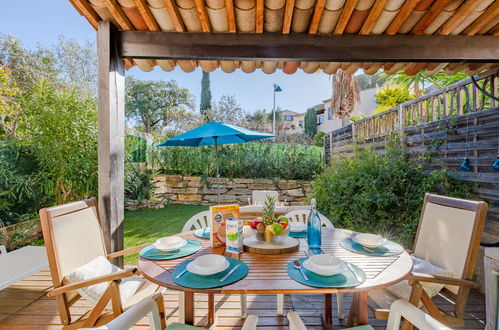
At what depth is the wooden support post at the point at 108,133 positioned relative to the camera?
2045mm

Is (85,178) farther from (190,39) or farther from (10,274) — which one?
(190,39)

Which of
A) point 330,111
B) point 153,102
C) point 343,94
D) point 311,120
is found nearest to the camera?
point 343,94

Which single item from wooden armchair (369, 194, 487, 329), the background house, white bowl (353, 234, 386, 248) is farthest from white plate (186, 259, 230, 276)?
the background house

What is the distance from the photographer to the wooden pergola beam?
85.8 inches

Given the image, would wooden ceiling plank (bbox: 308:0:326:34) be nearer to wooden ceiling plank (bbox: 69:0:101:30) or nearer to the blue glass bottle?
the blue glass bottle

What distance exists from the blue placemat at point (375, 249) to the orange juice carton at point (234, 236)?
71cm

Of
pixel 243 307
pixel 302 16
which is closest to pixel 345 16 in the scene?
pixel 302 16

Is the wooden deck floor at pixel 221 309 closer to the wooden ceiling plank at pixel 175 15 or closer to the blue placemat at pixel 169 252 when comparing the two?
the blue placemat at pixel 169 252

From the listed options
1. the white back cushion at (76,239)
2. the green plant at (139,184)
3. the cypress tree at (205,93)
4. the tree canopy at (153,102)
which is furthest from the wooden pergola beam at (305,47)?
the tree canopy at (153,102)

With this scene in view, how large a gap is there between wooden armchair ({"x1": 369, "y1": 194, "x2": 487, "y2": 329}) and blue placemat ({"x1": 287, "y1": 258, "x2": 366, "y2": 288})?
254 millimetres

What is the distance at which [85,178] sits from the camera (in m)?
3.88

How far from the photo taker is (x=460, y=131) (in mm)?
2881

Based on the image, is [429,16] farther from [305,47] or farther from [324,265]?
[324,265]

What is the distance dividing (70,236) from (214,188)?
543 cm
